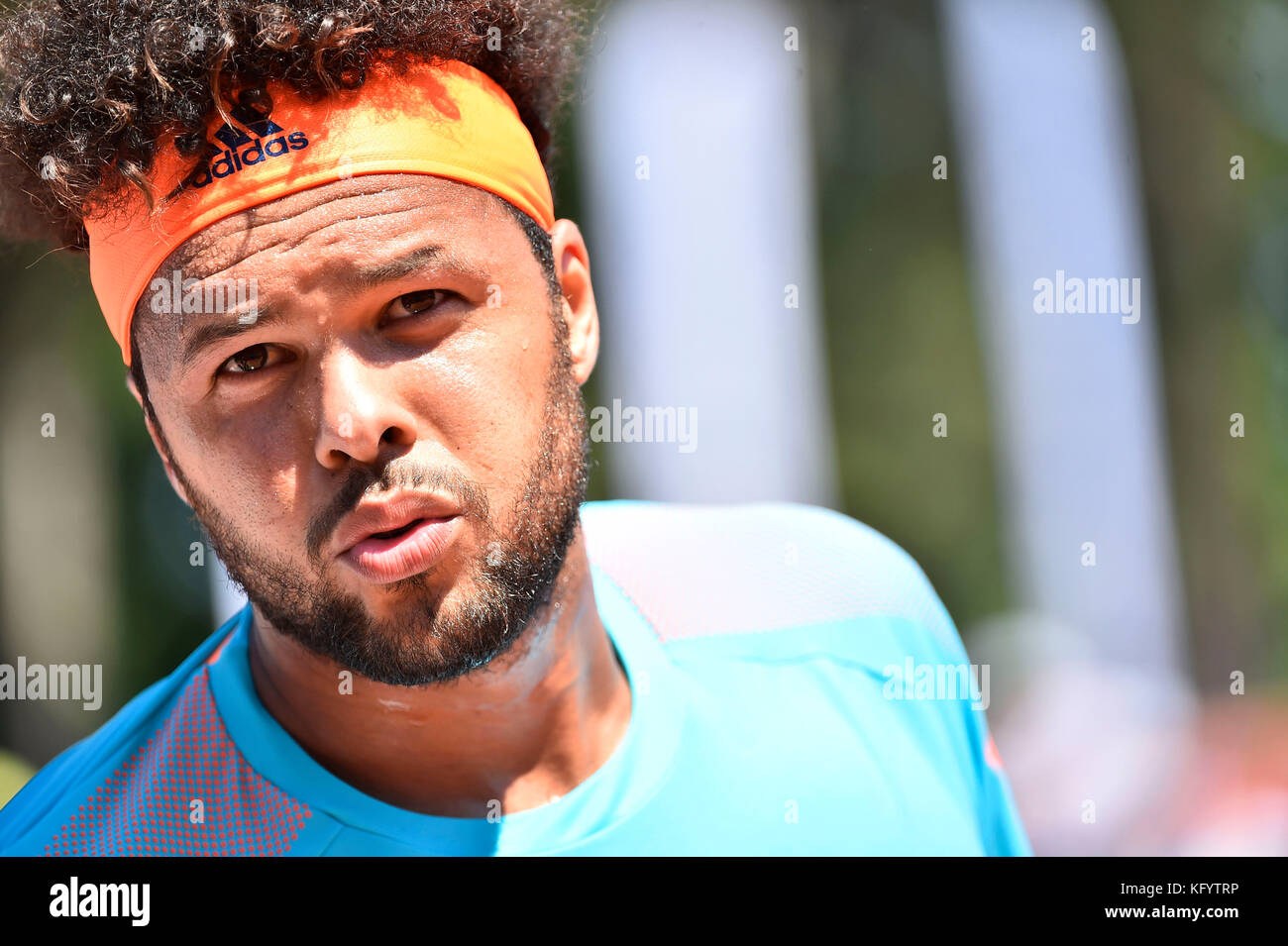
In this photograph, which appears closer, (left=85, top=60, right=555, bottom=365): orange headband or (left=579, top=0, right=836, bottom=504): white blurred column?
(left=85, top=60, right=555, bottom=365): orange headband

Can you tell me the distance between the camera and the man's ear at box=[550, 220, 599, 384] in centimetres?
216

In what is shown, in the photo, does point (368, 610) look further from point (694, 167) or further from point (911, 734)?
point (694, 167)

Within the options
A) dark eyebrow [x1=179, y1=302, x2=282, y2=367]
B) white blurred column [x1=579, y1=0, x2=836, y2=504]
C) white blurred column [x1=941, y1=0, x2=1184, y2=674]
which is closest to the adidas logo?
dark eyebrow [x1=179, y1=302, x2=282, y2=367]

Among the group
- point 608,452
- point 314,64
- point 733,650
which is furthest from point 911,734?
point 608,452

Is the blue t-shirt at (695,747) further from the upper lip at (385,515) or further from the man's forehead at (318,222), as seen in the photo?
the man's forehead at (318,222)

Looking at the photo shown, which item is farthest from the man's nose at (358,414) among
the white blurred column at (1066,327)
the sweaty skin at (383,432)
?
the white blurred column at (1066,327)

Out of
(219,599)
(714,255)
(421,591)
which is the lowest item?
(219,599)

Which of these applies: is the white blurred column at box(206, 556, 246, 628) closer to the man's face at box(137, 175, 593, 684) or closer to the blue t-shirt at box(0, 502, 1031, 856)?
the blue t-shirt at box(0, 502, 1031, 856)

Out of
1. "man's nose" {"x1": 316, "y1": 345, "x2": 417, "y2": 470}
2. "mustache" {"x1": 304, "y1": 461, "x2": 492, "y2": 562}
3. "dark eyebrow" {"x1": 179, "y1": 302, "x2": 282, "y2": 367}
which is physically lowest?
"mustache" {"x1": 304, "y1": 461, "x2": 492, "y2": 562}

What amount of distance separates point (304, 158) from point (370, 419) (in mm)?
468

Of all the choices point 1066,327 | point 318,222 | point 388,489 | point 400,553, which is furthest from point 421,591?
point 1066,327

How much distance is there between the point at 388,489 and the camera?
67.7 inches

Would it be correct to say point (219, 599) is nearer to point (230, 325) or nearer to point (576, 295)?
point (576, 295)
